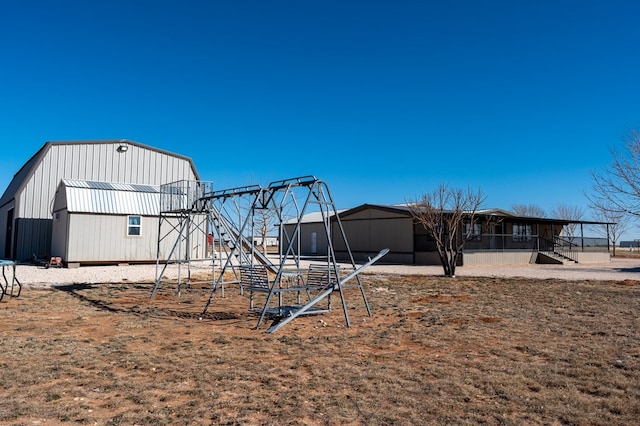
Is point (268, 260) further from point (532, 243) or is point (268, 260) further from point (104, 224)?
point (532, 243)

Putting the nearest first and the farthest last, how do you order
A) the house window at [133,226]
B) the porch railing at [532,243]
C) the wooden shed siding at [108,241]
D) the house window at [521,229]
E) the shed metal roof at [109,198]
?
the wooden shed siding at [108,241]
the shed metal roof at [109,198]
the house window at [133,226]
the porch railing at [532,243]
the house window at [521,229]

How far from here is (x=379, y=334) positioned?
312 inches

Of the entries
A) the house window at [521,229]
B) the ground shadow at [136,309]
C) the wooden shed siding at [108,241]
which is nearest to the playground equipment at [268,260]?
the ground shadow at [136,309]

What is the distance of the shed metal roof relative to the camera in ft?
72.1

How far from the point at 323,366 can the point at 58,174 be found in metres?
23.7

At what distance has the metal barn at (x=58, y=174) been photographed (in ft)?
80.1

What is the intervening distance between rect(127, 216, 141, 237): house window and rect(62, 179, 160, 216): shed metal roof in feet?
0.93

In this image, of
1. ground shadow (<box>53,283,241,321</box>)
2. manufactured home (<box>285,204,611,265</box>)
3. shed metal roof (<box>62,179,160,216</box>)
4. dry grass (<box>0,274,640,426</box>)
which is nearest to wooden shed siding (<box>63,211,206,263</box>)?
shed metal roof (<box>62,179,160,216</box>)

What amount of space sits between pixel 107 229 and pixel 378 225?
16019 mm

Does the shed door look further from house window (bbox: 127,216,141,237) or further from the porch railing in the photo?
the porch railing

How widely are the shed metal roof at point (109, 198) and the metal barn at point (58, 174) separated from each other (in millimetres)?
1354

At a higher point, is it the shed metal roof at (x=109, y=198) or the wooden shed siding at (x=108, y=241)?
the shed metal roof at (x=109, y=198)

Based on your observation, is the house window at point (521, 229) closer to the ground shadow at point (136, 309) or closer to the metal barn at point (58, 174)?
the metal barn at point (58, 174)

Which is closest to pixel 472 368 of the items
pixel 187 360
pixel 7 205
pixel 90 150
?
pixel 187 360
